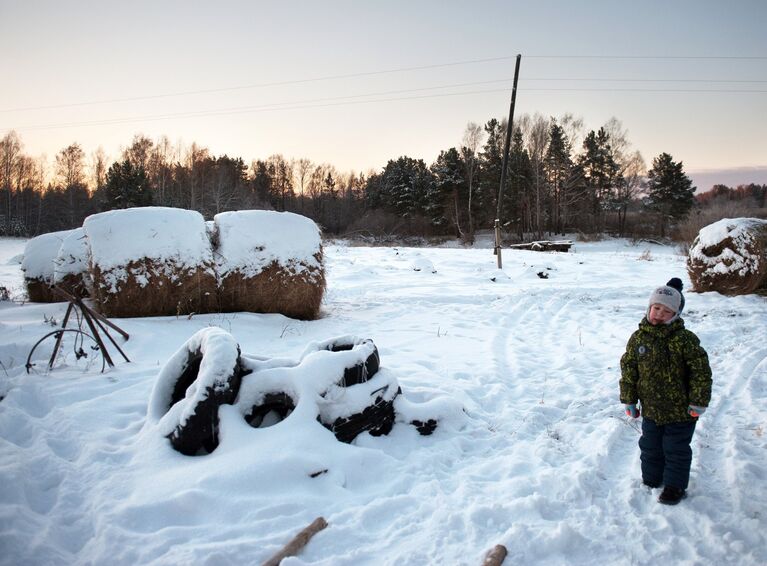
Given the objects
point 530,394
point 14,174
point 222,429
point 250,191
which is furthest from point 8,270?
point 14,174

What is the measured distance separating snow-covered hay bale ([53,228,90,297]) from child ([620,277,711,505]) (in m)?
8.49

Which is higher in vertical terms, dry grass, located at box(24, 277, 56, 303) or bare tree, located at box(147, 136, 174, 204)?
bare tree, located at box(147, 136, 174, 204)

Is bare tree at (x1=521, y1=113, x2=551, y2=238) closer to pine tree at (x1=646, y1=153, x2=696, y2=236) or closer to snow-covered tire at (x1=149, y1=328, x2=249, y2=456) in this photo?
pine tree at (x1=646, y1=153, x2=696, y2=236)

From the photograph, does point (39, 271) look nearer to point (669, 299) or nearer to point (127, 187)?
point (669, 299)

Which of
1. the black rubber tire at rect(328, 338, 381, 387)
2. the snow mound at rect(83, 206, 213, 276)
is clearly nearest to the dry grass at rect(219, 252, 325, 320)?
the snow mound at rect(83, 206, 213, 276)

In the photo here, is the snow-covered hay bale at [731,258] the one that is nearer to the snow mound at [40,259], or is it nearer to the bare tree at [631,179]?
the snow mound at [40,259]

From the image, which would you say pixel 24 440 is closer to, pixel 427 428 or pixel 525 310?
pixel 427 428

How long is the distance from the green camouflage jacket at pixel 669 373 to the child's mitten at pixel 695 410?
0.08 feet

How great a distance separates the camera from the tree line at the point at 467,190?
38688mm

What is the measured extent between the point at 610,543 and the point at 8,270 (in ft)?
60.3

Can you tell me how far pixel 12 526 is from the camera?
217 centimetres

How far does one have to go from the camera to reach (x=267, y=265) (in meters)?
7.02

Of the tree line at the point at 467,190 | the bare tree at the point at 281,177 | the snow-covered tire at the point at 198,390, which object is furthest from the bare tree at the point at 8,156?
the snow-covered tire at the point at 198,390

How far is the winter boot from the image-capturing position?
103 inches
